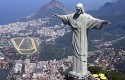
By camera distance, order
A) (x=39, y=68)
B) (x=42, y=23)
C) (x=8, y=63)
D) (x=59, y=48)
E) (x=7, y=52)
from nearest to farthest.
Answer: (x=39, y=68)
(x=8, y=63)
(x=7, y=52)
(x=59, y=48)
(x=42, y=23)

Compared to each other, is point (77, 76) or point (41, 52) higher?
point (41, 52)

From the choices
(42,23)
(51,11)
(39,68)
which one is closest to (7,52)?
(39,68)

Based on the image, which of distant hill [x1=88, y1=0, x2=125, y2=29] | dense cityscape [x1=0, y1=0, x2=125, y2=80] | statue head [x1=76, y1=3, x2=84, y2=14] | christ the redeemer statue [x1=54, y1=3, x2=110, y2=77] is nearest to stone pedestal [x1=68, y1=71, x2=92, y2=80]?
christ the redeemer statue [x1=54, y1=3, x2=110, y2=77]

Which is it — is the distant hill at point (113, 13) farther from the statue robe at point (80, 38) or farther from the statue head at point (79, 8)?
the statue head at point (79, 8)

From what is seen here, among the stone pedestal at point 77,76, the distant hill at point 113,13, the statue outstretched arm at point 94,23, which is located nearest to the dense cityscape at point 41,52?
the distant hill at point 113,13

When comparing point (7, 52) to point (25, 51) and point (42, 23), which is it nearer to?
point (25, 51)

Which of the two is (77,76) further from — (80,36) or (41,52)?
(41,52)

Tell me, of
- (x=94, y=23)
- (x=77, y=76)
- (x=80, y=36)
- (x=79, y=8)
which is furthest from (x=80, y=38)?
(x=77, y=76)
